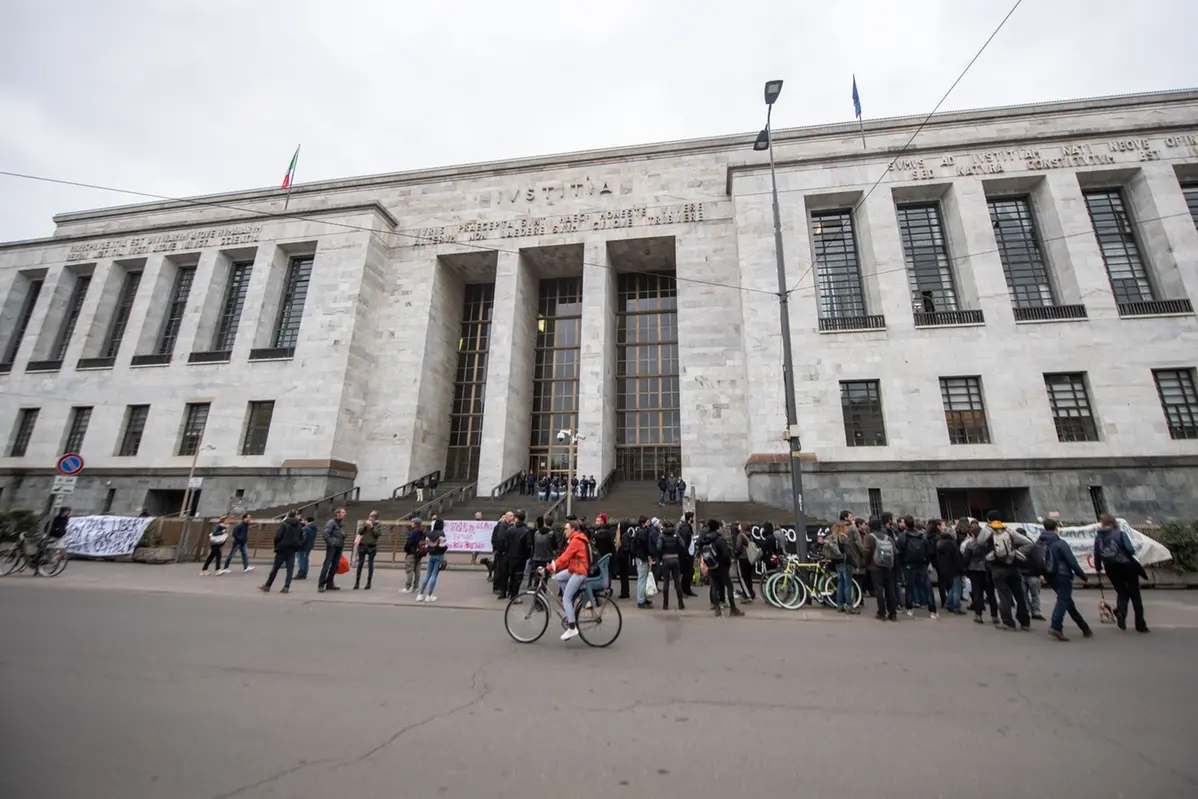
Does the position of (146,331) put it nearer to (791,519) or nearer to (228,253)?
(228,253)

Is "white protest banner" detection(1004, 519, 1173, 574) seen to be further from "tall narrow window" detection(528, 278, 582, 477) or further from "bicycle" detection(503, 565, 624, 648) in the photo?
"tall narrow window" detection(528, 278, 582, 477)

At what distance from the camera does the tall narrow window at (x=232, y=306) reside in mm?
30359

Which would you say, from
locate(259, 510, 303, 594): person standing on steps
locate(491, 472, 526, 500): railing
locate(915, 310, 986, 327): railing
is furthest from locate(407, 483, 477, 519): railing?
locate(915, 310, 986, 327): railing

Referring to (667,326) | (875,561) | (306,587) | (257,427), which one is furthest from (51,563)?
(667,326)

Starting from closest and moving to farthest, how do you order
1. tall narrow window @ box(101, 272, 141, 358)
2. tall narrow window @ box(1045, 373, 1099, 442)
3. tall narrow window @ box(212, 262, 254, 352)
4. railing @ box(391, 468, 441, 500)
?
tall narrow window @ box(1045, 373, 1099, 442)
railing @ box(391, 468, 441, 500)
tall narrow window @ box(212, 262, 254, 352)
tall narrow window @ box(101, 272, 141, 358)

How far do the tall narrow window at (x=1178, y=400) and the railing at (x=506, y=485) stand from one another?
1084 inches

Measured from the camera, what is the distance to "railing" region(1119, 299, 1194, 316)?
20.3 metres

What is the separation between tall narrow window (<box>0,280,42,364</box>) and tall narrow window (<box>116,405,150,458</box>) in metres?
11.2

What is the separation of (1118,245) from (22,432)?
58.6m

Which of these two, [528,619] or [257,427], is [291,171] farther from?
Answer: [528,619]

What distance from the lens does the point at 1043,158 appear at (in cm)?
2327

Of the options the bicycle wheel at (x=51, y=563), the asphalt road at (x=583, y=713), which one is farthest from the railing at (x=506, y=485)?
the asphalt road at (x=583, y=713)

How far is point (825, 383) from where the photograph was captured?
70.9 feet

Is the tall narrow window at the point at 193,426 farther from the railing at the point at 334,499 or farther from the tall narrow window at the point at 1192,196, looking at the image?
the tall narrow window at the point at 1192,196
